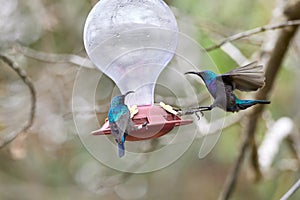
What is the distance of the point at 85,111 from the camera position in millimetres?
2396

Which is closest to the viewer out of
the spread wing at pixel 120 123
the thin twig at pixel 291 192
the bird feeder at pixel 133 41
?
the thin twig at pixel 291 192

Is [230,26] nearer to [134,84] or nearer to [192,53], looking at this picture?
[192,53]

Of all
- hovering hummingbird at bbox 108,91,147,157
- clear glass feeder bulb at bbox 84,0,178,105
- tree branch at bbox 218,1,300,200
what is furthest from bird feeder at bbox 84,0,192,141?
tree branch at bbox 218,1,300,200

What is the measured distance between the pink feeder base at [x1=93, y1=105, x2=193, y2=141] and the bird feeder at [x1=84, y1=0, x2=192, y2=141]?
73mm

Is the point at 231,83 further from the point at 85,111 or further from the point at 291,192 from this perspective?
the point at 85,111

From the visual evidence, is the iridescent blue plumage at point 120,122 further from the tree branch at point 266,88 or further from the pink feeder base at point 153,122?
the tree branch at point 266,88

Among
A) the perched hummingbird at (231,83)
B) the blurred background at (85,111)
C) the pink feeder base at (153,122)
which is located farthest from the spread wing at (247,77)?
the blurred background at (85,111)

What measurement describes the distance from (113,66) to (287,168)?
5.44 ft

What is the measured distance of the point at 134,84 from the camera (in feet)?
5.47

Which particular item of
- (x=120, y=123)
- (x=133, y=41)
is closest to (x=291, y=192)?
(x=120, y=123)

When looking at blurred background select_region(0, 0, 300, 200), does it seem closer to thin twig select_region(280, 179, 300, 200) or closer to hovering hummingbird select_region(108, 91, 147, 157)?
hovering hummingbird select_region(108, 91, 147, 157)

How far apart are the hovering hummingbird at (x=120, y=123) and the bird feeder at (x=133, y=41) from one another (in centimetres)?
13

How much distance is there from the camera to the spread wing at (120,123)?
1.39 meters

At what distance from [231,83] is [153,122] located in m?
0.23
